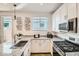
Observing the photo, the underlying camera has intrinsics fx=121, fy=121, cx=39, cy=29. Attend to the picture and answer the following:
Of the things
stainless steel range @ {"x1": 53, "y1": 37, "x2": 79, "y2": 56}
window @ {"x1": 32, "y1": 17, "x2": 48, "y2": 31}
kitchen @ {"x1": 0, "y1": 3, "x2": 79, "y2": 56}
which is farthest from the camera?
window @ {"x1": 32, "y1": 17, "x2": 48, "y2": 31}

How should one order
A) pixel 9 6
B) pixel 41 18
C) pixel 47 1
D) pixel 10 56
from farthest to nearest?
pixel 41 18 < pixel 9 6 < pixel 47 1 < pixel 10 56

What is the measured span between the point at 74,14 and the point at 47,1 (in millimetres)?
661

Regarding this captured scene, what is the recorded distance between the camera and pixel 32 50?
2.27 metres

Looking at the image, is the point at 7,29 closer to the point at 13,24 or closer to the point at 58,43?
the point at 13,24

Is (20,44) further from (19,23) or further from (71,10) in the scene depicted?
(71,10)

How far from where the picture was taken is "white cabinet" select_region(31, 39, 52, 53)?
2.28 m

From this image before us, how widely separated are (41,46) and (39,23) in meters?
0.45

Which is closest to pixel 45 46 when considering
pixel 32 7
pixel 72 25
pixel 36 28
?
pixel 36 28

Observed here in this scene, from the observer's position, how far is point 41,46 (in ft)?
7.68

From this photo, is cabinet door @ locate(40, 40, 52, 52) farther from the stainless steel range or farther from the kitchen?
the stainless steel range

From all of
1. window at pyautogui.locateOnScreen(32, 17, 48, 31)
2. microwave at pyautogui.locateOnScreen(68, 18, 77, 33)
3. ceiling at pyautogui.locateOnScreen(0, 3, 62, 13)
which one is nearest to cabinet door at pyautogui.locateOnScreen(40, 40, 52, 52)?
window at pyautogui.locateOnScreen(32, 17, 48, 31)

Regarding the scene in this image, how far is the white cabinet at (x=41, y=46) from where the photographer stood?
7.46ft

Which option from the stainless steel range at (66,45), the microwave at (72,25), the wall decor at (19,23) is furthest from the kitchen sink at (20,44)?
the microwave at (72,25)

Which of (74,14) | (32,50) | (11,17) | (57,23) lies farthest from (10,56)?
(74,14)
